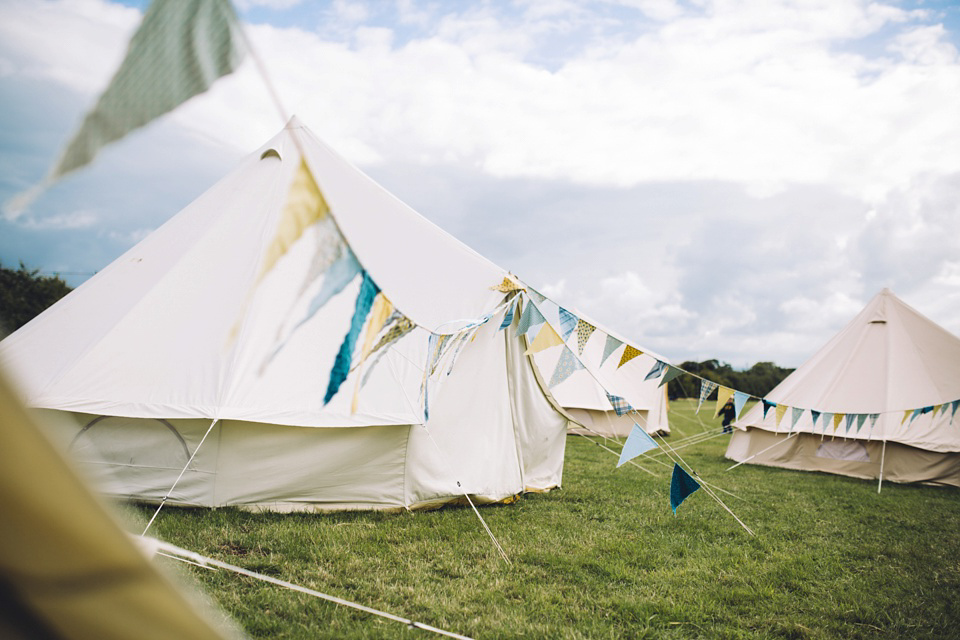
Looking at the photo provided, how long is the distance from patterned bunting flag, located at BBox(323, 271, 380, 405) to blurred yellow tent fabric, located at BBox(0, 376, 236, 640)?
153 cm

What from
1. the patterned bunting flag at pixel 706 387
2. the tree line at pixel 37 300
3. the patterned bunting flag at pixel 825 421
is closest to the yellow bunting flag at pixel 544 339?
the patterned bunting flag at pixel 706 387

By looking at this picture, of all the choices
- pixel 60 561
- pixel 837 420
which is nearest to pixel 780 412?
pixel 837 420

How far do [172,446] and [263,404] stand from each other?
78 cm

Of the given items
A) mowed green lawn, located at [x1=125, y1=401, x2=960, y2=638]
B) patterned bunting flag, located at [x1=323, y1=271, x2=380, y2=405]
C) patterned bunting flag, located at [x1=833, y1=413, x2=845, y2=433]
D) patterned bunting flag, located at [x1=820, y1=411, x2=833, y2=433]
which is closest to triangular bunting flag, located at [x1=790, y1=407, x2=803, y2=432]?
patterned bunting flag, located at [x1=820, y1=411, x2=833, y2=433]

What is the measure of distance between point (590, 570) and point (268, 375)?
2636 millimetres

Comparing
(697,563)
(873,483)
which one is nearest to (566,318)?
(697,563)

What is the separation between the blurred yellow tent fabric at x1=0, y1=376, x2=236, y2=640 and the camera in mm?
497

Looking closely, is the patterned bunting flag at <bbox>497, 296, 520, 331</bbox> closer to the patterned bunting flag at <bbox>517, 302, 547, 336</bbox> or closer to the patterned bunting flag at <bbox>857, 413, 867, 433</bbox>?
the patterned bunting flag at <bbox>517, 302, 547, 336</bbox>

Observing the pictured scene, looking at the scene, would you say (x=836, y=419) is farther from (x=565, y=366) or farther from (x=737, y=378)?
(x=737, y=378)

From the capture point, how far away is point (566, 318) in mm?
5008

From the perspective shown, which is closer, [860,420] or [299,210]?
[299,210]

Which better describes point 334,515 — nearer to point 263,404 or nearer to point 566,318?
point 263,404

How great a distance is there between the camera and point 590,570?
343 cm

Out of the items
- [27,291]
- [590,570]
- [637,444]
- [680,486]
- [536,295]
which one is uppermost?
[27,291]
